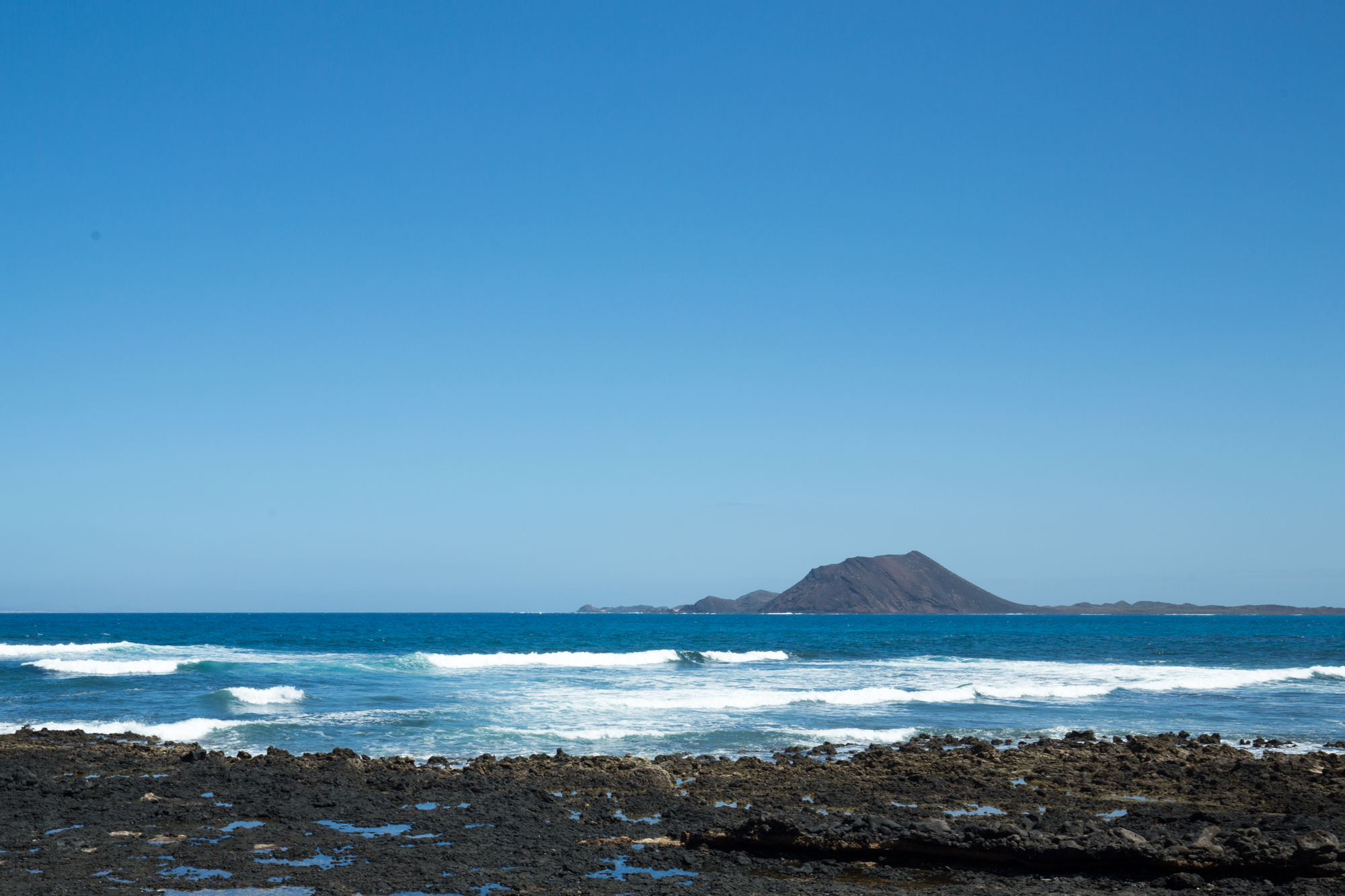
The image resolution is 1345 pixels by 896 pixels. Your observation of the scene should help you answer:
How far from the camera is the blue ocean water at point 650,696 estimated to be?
19.5 meters

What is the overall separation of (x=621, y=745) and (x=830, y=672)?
68.8ft

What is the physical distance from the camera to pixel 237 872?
8906 millimetres

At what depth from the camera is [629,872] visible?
909cm

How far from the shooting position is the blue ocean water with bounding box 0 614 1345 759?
19500 millimetres

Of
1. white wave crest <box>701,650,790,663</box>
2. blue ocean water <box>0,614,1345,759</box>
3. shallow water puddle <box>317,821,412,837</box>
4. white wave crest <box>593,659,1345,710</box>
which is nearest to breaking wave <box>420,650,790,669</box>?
white wave crest <box>701,650,790,663</box>

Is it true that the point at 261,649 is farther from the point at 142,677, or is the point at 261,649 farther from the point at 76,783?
the point at 76,783

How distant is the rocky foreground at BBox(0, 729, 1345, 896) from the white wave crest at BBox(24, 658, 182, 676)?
21.8 meters

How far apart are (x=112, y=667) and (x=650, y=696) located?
25.3 metres

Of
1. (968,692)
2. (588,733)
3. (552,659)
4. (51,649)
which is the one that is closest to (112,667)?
(552,659)

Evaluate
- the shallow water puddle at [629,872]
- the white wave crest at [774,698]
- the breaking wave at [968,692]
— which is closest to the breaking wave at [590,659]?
the breaking wave at [968,692]

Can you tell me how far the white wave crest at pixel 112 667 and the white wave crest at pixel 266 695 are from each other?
965cm

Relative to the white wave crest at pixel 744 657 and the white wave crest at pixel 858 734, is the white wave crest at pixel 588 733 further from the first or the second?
the white wave crest at pixel 744 657

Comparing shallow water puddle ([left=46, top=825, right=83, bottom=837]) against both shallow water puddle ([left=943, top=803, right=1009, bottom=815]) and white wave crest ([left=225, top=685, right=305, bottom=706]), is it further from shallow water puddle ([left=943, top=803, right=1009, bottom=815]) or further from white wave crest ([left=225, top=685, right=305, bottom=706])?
white wave crest ([left=225, top=685, right=305, bottom=706])

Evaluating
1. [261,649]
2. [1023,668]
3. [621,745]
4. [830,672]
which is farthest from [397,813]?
[261,649]
